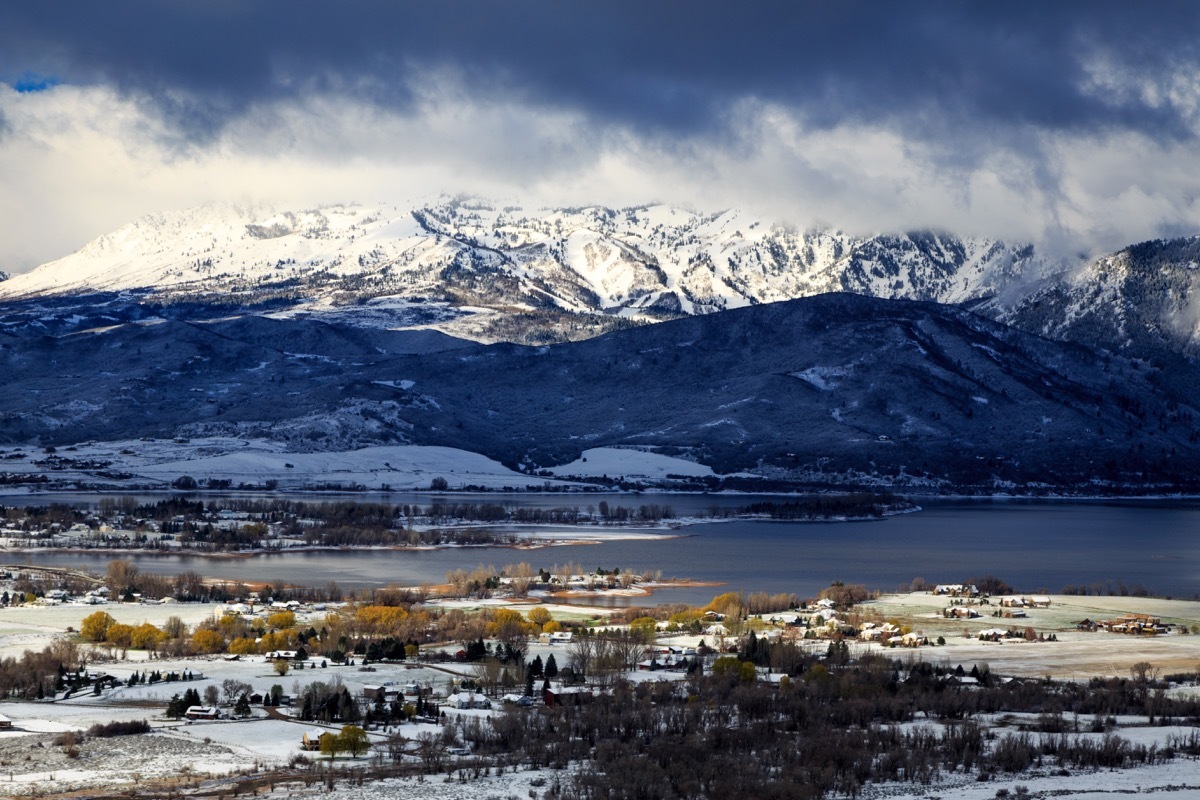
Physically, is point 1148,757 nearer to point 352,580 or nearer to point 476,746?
point 476,746

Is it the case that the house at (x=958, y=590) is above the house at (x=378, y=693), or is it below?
above

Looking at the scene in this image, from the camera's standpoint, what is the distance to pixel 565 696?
186 ft

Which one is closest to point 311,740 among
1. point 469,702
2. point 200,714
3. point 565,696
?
point 200,714

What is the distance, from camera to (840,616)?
3201 inches

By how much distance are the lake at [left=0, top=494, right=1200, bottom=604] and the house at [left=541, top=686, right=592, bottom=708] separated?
35.9 metres

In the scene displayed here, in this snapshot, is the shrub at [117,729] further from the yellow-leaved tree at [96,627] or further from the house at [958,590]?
the house at [958,590]

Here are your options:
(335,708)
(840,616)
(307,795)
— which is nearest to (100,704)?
(335,708)

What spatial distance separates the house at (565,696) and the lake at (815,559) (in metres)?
35.9

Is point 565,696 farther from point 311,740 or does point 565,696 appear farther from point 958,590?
point 958,590

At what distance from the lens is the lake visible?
106 m

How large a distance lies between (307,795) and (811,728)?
16288mm

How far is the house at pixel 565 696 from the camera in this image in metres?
55.4

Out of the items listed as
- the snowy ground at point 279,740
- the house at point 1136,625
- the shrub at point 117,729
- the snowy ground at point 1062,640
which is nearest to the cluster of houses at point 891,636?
the snowy ground at point 1062,640

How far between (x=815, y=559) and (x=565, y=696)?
67474 millimetres
